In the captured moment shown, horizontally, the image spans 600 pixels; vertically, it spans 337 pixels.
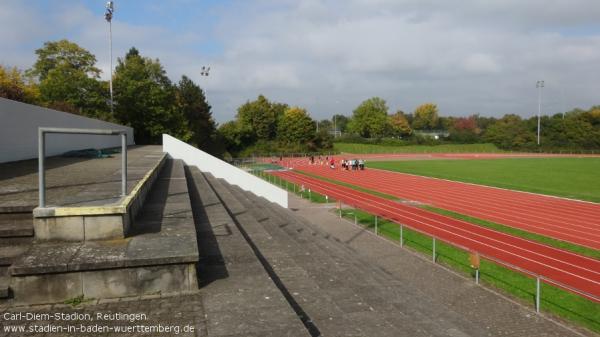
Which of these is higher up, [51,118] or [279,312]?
[51,118]

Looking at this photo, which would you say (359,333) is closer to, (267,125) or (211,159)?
(211,159)

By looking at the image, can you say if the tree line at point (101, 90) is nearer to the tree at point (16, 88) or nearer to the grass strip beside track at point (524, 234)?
the tree at point (16, 88)

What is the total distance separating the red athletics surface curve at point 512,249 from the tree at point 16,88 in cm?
2207

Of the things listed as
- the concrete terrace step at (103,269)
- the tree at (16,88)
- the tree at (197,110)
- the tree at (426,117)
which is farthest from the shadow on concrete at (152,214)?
the tree at (426,117)

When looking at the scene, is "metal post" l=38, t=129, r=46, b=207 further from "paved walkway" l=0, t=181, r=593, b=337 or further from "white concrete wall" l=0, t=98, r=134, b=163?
"white concrete wall" l=0, t=98, r=134, b=163

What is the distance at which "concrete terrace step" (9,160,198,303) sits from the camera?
13.6 ft

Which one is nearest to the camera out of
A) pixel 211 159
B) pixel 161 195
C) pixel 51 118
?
pixel 161 195

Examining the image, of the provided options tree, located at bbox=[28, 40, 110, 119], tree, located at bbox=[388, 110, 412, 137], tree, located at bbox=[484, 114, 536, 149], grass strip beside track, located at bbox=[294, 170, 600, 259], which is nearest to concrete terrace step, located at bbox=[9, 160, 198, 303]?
grass strip beside track, located at bbox=[294, 170, 600, 259]

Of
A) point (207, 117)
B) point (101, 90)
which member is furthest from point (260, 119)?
point (101, 90)

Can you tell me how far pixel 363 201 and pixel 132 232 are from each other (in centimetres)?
1999

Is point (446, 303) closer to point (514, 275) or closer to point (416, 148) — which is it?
point (514, 275)

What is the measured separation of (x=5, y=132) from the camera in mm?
12547

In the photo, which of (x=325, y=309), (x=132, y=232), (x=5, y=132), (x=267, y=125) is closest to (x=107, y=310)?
(x=132, y=232)

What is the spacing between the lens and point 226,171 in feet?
63.2
